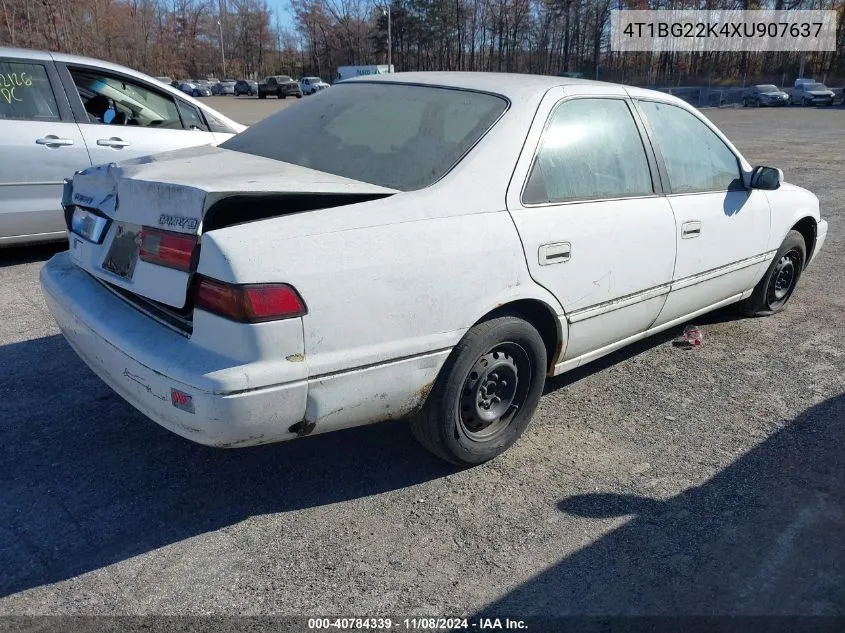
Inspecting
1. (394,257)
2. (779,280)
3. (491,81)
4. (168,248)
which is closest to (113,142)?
(491,81)

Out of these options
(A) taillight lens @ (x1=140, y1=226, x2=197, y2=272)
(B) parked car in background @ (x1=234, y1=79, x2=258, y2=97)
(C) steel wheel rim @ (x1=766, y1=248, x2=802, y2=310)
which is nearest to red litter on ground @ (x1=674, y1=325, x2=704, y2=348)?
(C) steel wheel rim @ (x1=766, y1=248, x2=802, y2=310)

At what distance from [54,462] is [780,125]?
3018 centimetres

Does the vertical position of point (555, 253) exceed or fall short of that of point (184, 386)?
it exceeds it

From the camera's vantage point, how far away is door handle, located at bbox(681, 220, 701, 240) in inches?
150

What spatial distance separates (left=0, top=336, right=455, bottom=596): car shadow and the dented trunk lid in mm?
810

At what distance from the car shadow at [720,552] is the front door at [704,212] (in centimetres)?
115

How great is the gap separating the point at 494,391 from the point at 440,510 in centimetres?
58

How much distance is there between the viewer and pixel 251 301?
228 centimetres

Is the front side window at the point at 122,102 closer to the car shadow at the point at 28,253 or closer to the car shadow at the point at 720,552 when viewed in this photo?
the car shadow at the point at 28,253

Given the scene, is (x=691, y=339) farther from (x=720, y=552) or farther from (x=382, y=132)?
(x=382, y=132)

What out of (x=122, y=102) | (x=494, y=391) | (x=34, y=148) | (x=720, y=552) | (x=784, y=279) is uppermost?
(x=122, y=102)

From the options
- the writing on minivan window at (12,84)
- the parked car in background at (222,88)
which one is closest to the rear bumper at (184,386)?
the writing on minivan window at (12,84)

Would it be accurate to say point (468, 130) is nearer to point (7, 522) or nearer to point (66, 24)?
point (7, 522)

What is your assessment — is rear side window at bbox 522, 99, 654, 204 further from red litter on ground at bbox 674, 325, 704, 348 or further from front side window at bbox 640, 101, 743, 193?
red litter on ground at bbox 674, 325, 704, 348
